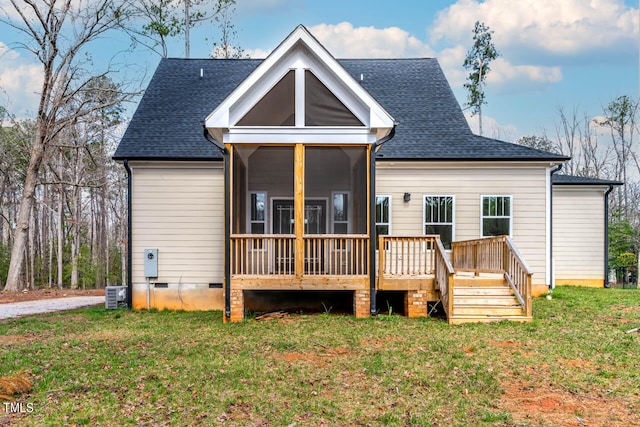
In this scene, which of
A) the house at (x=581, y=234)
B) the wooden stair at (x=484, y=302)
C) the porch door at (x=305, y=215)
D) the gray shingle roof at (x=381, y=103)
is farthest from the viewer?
the house at (x=581, y=234)

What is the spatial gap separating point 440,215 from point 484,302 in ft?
10.6

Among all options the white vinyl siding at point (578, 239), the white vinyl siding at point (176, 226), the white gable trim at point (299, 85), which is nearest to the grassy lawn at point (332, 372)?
the white vinyl siding at point (176, 226)

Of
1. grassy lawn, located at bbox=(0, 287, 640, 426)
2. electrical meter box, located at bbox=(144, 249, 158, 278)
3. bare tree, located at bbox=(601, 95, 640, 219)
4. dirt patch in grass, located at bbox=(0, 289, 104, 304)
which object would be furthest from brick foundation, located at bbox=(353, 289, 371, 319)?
bare tree, located at bbox=(601, 95, 640, 219)

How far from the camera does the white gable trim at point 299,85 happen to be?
9.07 m

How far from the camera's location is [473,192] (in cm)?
1181

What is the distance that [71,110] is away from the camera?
23375 mm

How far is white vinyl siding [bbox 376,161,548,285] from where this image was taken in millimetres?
11766

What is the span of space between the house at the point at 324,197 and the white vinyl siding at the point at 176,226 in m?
0.03

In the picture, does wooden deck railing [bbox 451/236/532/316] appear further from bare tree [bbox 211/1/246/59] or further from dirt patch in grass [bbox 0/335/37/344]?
bare tree [bbox 211/1/246/59]

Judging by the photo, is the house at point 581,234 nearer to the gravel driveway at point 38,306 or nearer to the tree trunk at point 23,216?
the gravel driveway at point 38,306

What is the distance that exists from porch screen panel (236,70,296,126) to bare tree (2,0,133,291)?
1072cm

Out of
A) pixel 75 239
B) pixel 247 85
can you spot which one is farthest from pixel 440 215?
pixel 75 239

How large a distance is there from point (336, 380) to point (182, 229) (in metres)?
7.15

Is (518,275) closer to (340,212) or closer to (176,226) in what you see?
(340,212)
